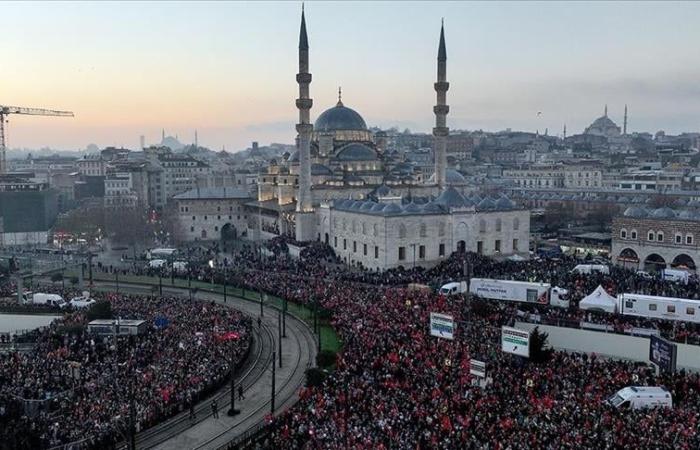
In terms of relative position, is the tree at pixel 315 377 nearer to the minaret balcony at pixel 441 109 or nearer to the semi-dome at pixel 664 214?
the semi-dome at pixel 664 214

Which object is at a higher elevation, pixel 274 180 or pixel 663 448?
pixel 274 180

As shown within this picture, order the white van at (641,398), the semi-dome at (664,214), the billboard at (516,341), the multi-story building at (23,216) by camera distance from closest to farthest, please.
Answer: the white van at (641,398)
the billboard at (516,341)
the semi-dome at (664,214)
the multi-story building at (23,216)

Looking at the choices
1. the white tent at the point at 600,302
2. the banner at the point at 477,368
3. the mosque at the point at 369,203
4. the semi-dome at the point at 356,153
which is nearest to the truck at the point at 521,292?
the white tent at the point at 600,302

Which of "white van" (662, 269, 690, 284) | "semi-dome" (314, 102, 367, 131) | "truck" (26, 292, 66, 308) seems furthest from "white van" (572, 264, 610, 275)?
"semi-dome" (314, 102, 367, 131)

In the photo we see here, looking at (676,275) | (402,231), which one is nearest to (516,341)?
(676,275)

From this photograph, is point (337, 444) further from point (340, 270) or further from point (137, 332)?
point (340, 270)

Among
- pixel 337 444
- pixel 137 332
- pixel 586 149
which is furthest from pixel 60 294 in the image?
pixel 586 149

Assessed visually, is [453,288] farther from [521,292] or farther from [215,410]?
[215,410]
